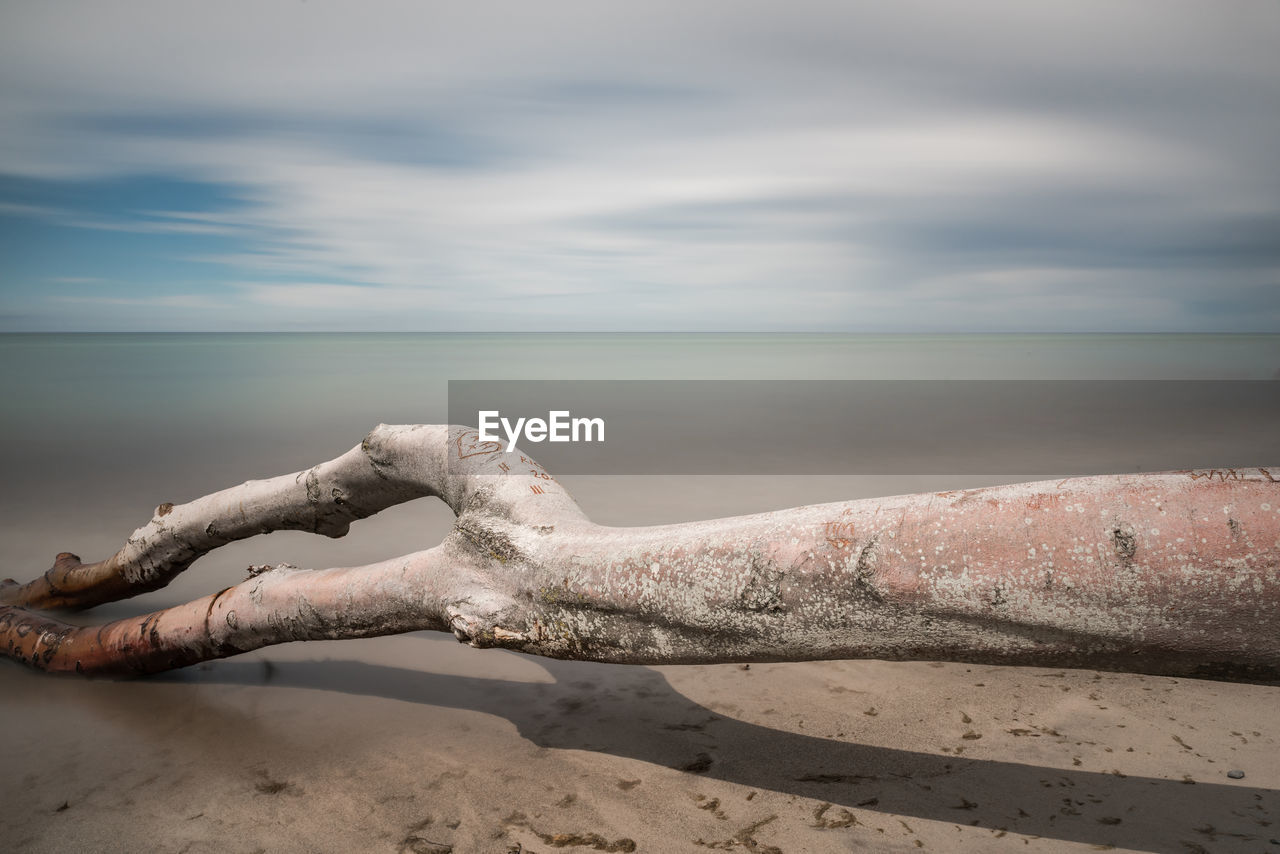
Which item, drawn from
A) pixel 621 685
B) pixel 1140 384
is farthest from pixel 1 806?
pixel 1140 384

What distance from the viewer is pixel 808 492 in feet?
27.8

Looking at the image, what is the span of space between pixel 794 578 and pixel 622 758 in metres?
1.43

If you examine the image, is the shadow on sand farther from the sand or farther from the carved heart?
the carved heart

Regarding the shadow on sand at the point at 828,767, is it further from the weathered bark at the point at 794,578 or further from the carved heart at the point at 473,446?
the carved heart at the point at 473,446

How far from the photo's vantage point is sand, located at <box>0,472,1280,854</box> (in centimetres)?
266

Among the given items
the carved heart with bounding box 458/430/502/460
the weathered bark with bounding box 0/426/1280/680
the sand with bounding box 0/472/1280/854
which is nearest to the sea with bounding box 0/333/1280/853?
the sand with bounding box 0/472/1280/854

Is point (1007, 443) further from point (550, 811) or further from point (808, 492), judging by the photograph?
point (550, 811)

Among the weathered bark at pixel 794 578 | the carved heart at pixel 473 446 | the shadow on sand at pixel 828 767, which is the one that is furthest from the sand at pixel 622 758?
the carved heart at pixel 473 446

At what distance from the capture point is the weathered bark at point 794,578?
1.78 metres

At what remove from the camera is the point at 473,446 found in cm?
324

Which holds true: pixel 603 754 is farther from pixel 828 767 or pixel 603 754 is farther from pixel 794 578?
pixel 794 578

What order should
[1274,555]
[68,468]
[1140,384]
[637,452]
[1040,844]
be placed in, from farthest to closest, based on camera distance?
[1140,384] < [637,452] < [68,468] < [1040,844] < [1274,555]

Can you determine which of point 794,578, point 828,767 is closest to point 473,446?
point 794,578

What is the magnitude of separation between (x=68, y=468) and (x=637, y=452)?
741cm
